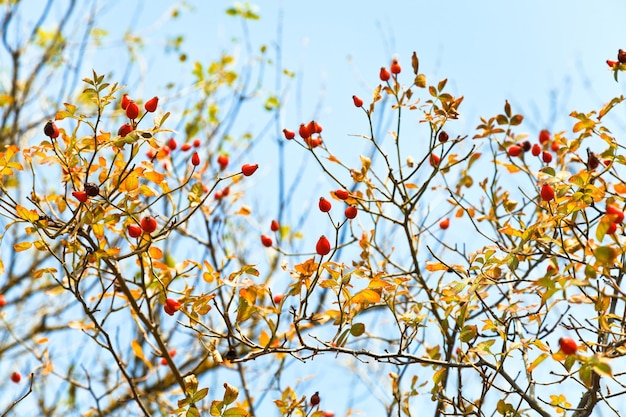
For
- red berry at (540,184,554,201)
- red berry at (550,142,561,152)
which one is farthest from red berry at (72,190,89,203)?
red berry at (550,142,561,152)

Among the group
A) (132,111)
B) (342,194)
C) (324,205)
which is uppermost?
(132,111)

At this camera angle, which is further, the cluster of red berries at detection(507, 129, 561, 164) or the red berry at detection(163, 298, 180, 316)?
the cluster of red berries at detection(507, 129, 561, 164)

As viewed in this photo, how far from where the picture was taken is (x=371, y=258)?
2.12m

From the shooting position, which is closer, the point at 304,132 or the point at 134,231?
the point at 134,231

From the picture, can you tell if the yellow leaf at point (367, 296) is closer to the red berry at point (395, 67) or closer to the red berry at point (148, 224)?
the red berry at point (148, 224)

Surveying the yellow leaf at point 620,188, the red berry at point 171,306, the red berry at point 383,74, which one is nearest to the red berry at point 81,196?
the red berry at point 171,306

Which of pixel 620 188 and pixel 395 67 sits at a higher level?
pixel 395 67

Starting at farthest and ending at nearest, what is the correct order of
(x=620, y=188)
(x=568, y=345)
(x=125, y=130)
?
(x=620, y=188) < (x=125, y=130) < (x=568, y=345)

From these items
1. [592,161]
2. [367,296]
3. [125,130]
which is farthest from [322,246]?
[592,161]

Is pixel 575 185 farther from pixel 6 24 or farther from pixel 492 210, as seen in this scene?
pixel 6 24

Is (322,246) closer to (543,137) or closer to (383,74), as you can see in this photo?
(383,74)

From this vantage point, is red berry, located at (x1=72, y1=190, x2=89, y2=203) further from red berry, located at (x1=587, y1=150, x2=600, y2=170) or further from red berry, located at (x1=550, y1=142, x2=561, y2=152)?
red berry, located at (x1=550, y1=142, x2=561, y2=152)

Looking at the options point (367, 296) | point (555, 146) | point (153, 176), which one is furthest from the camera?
point (555, 146)

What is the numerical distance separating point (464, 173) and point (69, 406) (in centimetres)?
265
